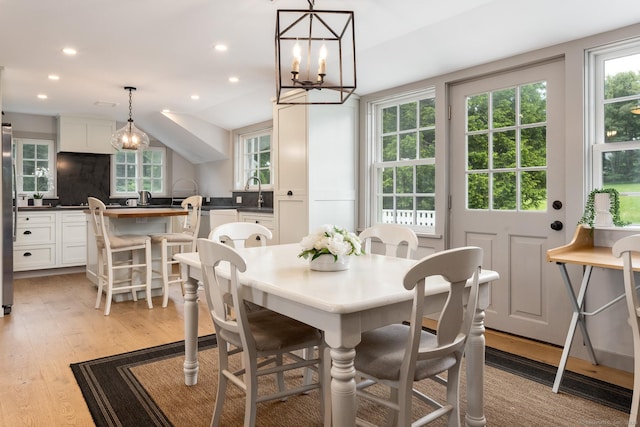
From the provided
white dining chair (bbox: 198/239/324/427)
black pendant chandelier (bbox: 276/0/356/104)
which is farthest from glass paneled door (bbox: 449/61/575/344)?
white dining chair (bbox: 198/239/324/427)

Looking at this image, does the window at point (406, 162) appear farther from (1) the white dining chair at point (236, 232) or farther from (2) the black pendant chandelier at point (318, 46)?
(1) the white dining chair at point (236, 232)

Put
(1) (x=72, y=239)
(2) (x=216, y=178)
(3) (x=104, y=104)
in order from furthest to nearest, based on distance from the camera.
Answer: (2) (x=216, y=178)
(1) (x=72, y=239)
(3) (x=104, y=104)

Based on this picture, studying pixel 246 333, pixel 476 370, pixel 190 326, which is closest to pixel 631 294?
pixel 476 370

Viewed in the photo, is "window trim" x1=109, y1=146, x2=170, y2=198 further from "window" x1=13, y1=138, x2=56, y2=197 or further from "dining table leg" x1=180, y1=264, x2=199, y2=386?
"dining table leg" x1=180, y1=264, x2=199, y2=386

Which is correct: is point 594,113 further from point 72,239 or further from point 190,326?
point 72,239

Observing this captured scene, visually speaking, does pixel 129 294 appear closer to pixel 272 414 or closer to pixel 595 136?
pixel 272 414

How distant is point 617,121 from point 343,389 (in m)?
2.53

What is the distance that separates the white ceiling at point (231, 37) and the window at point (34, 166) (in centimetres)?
159

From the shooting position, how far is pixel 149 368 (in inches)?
106

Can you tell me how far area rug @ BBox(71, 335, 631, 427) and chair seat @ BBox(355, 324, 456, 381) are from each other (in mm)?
535

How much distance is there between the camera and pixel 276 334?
6.11 ft

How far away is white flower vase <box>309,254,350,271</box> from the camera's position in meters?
1.92

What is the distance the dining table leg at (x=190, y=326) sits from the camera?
238 centimetres

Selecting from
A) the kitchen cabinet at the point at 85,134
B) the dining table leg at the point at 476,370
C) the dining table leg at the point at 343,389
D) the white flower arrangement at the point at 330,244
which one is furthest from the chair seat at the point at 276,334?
the kitchen cabinet at the point at 85,134
